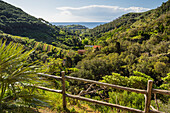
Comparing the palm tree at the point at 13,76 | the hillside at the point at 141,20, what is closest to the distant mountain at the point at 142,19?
the hillside at the point at 141,20

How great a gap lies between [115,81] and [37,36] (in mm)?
70227

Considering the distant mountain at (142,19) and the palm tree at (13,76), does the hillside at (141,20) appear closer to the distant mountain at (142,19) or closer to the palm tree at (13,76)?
the distant mountain at (142,19)

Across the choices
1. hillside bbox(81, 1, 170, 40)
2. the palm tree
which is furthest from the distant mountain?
the palm tree

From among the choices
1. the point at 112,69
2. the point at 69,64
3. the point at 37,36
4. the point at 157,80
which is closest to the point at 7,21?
the point at 37,36

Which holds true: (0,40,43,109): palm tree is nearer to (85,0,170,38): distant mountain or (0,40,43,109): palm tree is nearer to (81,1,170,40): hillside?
(81,1,170,40): hillside

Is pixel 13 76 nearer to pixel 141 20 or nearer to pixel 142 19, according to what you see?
pixel 141 20

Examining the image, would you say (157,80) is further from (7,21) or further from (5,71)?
(7,21)

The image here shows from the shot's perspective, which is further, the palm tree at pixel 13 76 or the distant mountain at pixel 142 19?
the distant mountain at pixel 142 19

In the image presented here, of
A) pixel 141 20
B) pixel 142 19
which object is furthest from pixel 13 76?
pixel 142 19

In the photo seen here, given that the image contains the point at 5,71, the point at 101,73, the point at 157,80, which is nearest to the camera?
the point at 5,71

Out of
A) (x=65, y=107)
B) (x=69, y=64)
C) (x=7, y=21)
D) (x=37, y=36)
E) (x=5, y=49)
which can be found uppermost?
(x=7, y=21)

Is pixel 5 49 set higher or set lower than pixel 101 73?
higher

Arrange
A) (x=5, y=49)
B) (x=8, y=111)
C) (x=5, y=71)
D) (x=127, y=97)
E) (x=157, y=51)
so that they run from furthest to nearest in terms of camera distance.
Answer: (x=157, y=51)
(x=127, y=97)
(x=5, y=49)
(x=5, y=71)
(x=8, y=111)

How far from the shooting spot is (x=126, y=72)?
42.5 feet
